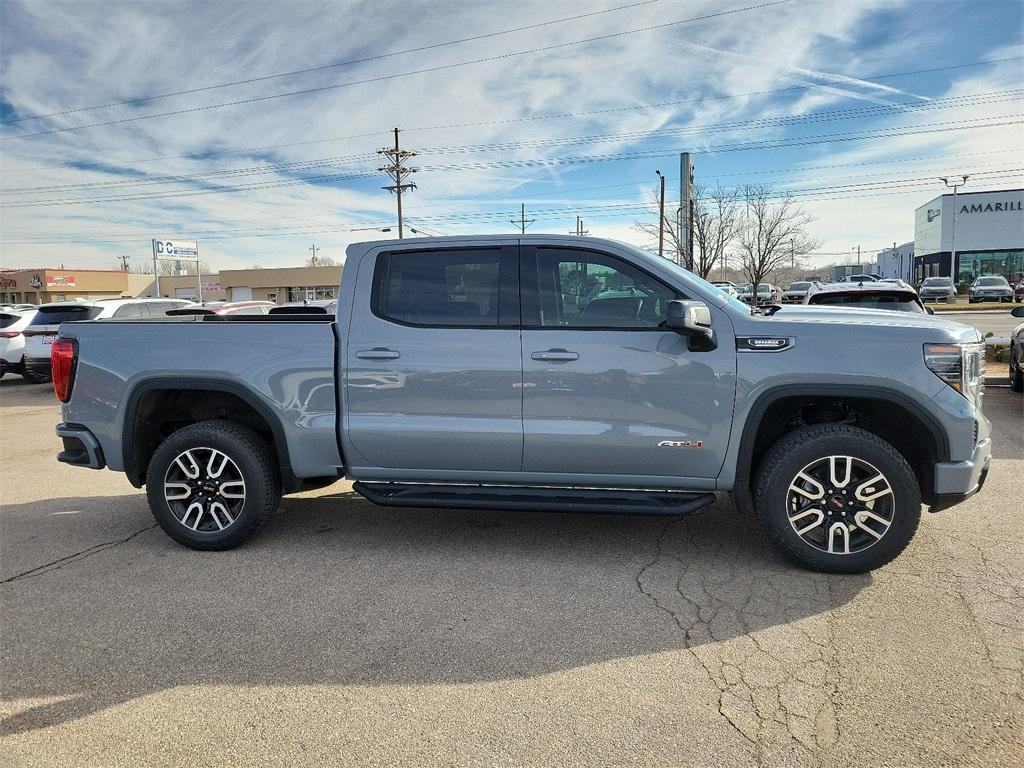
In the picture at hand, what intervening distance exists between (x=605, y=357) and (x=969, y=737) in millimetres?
2370

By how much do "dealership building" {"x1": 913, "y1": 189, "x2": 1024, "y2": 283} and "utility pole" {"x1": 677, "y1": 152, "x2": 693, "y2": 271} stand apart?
32273 mm

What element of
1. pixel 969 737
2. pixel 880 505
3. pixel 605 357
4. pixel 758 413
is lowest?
pixel 969 737

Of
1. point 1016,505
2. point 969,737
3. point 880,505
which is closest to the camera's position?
point 969,737

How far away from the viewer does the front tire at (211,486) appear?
4.50 metres

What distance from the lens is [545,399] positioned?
4148 mm

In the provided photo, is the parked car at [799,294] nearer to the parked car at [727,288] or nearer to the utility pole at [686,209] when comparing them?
the parked car at [727,288]

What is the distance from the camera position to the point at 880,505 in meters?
3.93

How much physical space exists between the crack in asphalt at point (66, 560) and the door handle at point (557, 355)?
320cm

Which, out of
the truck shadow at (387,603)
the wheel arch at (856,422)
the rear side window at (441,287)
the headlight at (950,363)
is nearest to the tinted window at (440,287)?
the rear side window at (441,287)

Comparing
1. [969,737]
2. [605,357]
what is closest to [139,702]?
[605,357]

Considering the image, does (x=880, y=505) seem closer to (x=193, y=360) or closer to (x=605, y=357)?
(x=605, y=357)

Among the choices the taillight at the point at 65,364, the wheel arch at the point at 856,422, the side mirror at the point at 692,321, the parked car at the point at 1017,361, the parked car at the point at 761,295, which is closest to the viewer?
the side mirror at the point at 692,321

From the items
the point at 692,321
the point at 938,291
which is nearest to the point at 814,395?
the point at 692,321

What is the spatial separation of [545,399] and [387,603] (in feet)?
4.72
